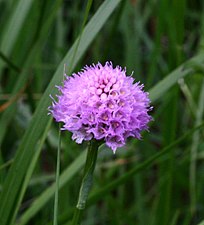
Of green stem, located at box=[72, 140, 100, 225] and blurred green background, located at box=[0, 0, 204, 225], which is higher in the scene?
blurred green background, located at box=[0, 0, 204, 225]

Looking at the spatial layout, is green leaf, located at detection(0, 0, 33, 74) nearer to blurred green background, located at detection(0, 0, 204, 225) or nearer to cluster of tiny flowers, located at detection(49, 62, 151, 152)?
blurred green background, located at detection(0, 0, 204, 225)

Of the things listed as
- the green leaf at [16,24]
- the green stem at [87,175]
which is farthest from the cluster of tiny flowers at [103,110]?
the green leaf at [16,24]

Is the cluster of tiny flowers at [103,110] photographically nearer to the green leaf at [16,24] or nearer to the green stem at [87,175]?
the green stem at [87,175]

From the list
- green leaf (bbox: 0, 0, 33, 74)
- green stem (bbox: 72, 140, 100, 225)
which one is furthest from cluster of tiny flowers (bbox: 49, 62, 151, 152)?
green leaf (bbox: 0, 0, 33, 74)

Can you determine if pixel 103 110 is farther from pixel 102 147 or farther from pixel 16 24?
pixel 16 24

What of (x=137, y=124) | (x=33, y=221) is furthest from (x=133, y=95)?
(x=33, y=221)

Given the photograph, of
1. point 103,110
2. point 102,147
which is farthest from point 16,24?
point 103,110

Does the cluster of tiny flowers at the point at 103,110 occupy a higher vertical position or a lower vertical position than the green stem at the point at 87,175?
higher

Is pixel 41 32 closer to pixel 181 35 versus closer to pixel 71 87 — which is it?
pixel 181 35
